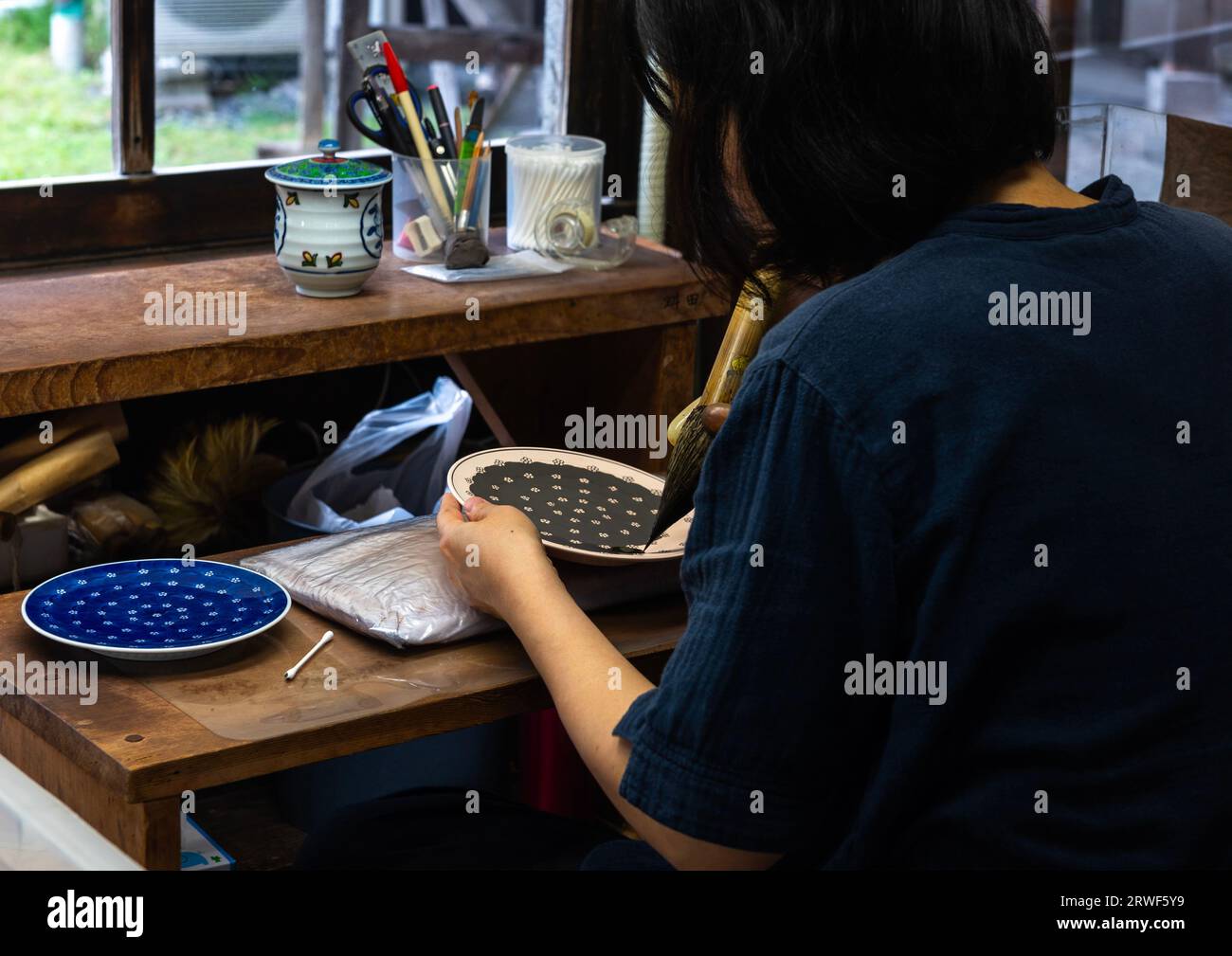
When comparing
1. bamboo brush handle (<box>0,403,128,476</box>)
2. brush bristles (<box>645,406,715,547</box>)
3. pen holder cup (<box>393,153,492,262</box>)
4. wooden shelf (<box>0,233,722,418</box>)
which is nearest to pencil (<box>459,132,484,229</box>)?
pen holder cup (<box>393,153,492,262</box>)

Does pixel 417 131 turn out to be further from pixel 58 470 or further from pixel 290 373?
pixel 58 470

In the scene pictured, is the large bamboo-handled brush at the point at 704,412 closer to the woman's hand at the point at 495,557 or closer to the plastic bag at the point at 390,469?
the woman's hand at the point at 495,557

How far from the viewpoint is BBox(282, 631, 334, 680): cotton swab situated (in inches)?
51.3

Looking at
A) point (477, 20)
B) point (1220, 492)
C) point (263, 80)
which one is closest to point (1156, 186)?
point (1220, 492)

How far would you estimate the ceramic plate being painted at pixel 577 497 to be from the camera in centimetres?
148

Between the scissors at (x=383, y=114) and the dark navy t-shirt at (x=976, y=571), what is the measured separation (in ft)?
3.69

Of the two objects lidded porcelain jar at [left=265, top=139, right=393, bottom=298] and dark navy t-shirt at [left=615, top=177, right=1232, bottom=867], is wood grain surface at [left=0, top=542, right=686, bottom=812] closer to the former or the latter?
dark navy t-shirt at [left=615, top=177, right=1232, bottom=867]

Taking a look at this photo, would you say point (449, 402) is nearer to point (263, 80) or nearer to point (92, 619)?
point (92, 619)

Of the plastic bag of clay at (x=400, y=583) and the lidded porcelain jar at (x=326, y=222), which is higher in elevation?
the lidded porcelain jar at (x=326, y=222)

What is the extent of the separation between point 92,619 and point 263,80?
6831mm

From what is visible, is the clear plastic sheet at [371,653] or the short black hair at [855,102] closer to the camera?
the short black hair at [855,102]

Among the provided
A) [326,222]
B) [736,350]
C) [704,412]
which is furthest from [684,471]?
[326,222]

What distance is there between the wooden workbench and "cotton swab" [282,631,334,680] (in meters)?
0.02

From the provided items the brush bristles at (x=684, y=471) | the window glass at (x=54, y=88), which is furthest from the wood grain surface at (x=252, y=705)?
the window glass at (x=54, y=88)
